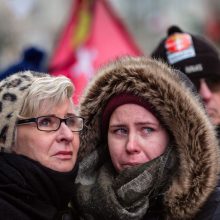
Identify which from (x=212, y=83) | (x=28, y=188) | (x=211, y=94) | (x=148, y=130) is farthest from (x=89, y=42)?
(x=28, y=188)

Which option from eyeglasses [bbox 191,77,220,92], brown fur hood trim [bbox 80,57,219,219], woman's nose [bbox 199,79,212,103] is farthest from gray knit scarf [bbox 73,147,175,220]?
eyeglasses [bbox 191,77,220,92]

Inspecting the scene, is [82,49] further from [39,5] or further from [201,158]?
[39,5]

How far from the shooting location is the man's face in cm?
486

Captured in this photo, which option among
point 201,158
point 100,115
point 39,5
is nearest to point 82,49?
point 100,115

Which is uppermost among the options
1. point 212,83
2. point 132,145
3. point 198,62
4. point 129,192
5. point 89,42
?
point 89,42

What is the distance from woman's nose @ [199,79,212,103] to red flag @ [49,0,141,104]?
2.96 metres

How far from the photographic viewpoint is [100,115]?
4.14 meters

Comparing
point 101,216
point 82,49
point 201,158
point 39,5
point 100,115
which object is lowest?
point 101,216

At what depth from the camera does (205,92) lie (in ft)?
15.9

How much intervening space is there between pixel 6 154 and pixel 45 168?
0.76 feet

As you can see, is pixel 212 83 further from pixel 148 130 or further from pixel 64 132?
pixel 64 132

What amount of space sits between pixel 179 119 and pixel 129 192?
19.8 inches

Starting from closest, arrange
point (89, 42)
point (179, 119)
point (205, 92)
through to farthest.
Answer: point (179, 119)
point (205, 92)
point (89, 42)

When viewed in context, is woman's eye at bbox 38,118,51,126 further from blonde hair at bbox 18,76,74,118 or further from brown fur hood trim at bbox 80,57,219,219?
brown fur hood trim at bbox 80,57,219,219
